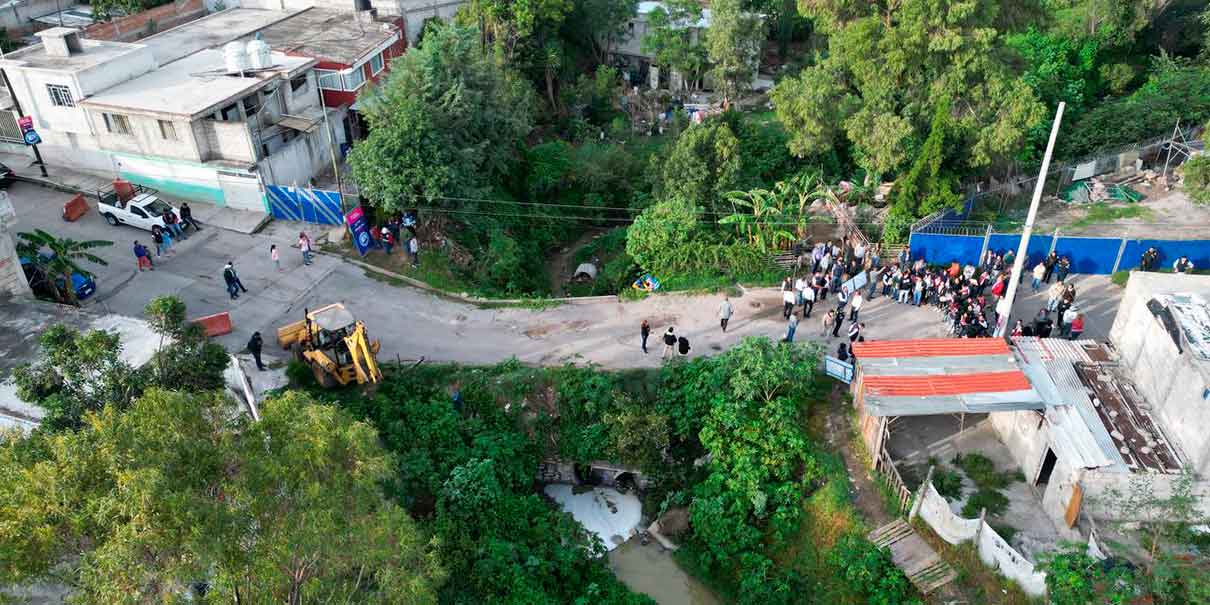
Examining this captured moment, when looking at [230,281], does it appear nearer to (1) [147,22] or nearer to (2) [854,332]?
(2) [854,332]

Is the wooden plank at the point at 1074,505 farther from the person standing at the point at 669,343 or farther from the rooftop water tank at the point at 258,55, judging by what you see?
the rooftop water tank at the point at 258,55

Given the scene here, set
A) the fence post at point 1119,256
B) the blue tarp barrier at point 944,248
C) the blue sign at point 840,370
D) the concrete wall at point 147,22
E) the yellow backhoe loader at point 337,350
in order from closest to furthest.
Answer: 1. the yellow backhoe loader at point 337,350
2. the blue sign at point 840,370
3. the fence post at point 1119,256
4. the blue tarp barrier at point 944,248
5. the concrete wall at point 147,22

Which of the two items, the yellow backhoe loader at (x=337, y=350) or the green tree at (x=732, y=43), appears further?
the green tree at (x=732, y=43)

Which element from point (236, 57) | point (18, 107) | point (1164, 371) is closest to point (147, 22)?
point (18, 107)

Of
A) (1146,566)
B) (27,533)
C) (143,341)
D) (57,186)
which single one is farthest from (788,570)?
(57,186)

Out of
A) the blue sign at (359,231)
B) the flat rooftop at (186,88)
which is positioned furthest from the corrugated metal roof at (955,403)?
the flat rooftop at (186,88)

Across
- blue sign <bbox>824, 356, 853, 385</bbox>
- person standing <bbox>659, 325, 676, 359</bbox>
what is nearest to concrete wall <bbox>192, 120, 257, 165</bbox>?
person standing <bbox>659, 325, 676, 359</bbox>

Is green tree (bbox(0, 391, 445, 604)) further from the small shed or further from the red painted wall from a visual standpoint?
the red painted wall
